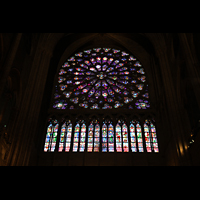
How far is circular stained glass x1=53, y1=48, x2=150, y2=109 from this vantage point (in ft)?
43.2

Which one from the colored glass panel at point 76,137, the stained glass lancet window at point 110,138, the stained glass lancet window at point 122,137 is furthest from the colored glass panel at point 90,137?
the stained glass lancet window at point 122,137

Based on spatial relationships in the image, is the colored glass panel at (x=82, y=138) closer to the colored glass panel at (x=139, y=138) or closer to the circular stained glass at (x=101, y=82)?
the circular stained glass at (x=101, y=82)

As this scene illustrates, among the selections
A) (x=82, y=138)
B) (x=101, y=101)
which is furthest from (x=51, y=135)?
(x=101, y=101)

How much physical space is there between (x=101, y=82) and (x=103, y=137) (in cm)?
414

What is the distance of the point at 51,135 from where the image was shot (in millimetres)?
→ 11898

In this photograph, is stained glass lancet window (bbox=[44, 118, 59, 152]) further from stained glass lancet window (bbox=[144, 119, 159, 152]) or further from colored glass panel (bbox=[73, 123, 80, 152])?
stained glass lancet window (bbox=[144, 119, 159, 152])

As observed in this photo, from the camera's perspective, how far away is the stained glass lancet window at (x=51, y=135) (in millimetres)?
11491
